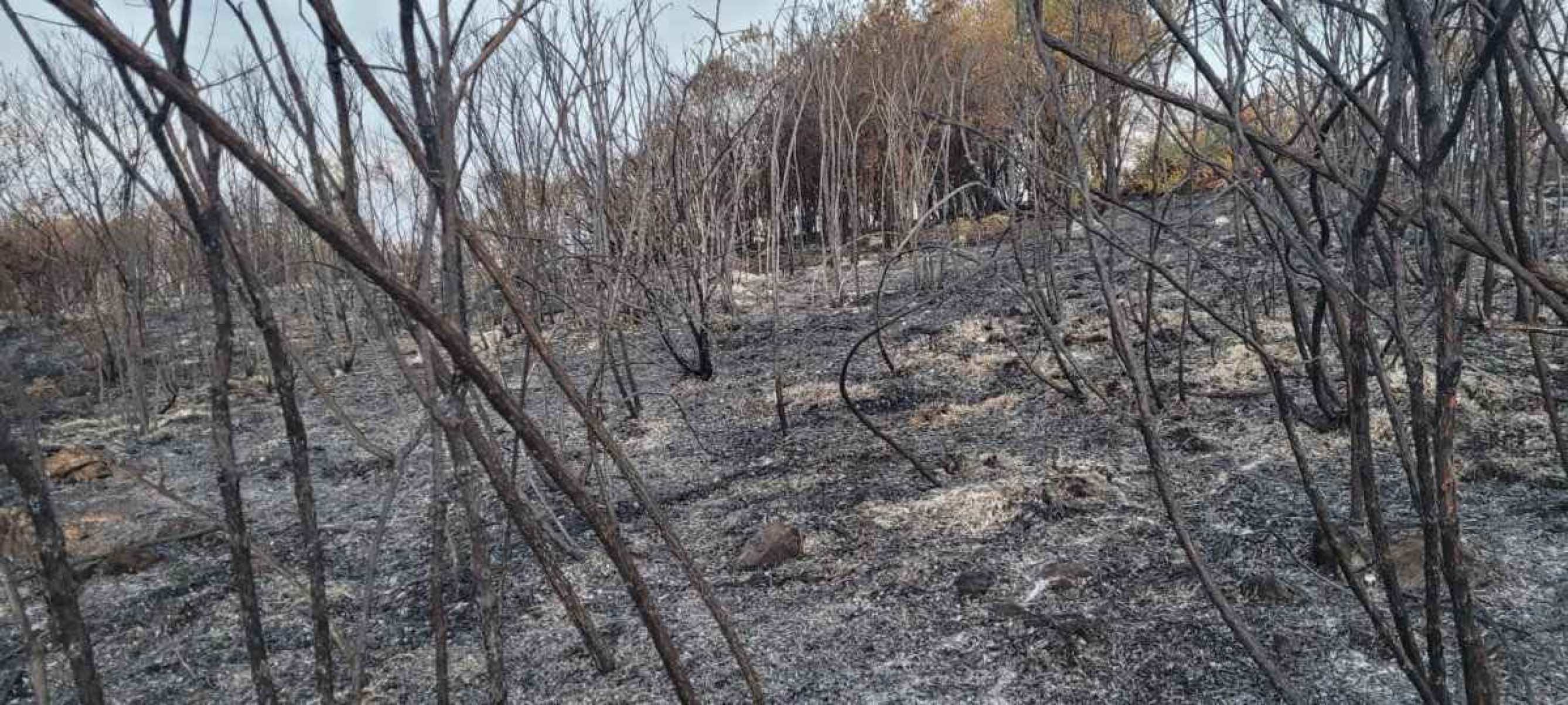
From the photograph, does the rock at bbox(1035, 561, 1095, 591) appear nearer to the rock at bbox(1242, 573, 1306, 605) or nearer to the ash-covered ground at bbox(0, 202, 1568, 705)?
the ash-covered ground at bbox(0, 202, 1568, 705)

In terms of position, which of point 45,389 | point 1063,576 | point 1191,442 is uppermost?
point 45,389

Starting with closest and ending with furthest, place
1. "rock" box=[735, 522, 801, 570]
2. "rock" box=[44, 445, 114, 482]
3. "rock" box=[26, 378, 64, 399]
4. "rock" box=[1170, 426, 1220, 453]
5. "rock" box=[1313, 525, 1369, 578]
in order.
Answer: "rock" box=[1313, 525, 1369, 578] → "rock" box=[735, 522, 801, 570] → "rock" box=[1170, 426, 1220, 453] → "rock" box=[44, 445, 114, 482] → "rock" box=[26, 378, 64, 399]

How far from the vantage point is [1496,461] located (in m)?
1.84

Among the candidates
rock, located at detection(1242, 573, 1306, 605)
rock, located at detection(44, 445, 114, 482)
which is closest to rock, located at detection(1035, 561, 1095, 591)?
rock, located at detection(1242, 573, 1306, 605)

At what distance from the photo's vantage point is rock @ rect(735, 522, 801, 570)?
179cm

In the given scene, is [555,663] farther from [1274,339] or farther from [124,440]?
[124,440]

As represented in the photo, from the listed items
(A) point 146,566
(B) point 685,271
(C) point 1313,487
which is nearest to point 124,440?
(A) point 146,566

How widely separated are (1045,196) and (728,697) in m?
0.87

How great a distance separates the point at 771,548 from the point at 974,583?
1.39 ft

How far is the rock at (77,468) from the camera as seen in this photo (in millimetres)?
3158

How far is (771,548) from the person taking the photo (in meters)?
1.80

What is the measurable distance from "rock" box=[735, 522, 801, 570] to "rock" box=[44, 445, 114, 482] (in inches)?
104

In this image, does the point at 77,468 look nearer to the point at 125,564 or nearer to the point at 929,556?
the point at 125,564

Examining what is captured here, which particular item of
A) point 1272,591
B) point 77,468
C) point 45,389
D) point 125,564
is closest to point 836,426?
point 1272,591
